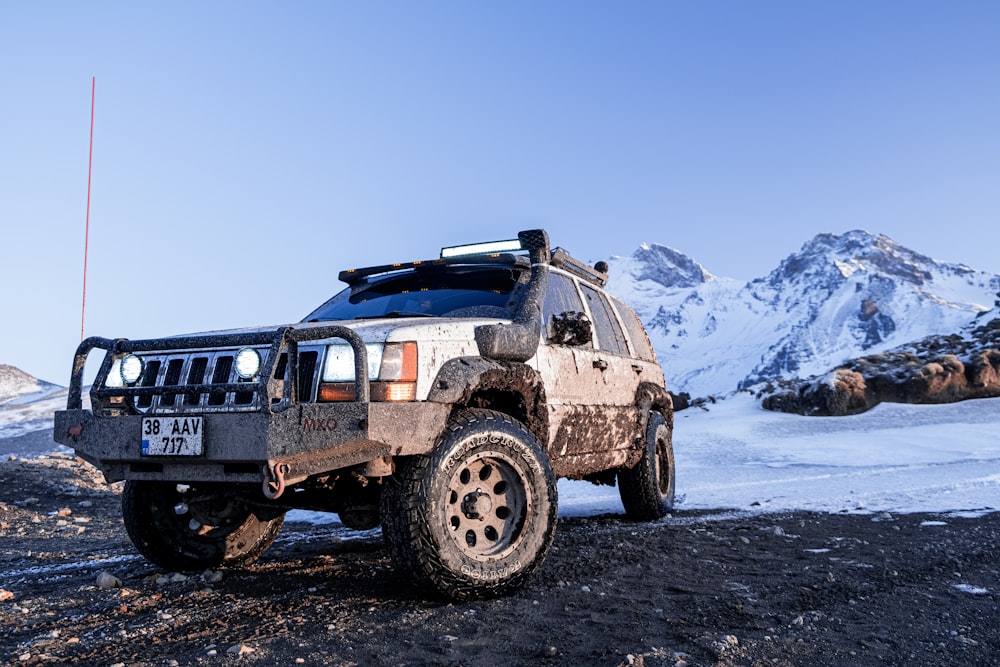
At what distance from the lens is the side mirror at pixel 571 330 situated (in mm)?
4586

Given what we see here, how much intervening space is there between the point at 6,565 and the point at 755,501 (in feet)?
20.5

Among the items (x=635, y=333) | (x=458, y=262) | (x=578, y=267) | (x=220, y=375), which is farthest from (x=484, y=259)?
(x=635, y=333)

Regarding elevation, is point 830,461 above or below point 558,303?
below

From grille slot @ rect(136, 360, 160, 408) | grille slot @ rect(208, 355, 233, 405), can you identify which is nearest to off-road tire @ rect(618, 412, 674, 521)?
grille slot @ rect(208, 355, 233, 405)

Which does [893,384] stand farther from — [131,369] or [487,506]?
[131,369]

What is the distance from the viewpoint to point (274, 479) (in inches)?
129

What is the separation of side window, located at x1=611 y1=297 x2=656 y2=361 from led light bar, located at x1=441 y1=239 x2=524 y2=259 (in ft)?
5.86

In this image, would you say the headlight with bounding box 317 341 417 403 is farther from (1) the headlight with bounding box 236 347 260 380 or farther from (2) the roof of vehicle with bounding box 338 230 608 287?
(2) the roof of vehicle with bounding box 338 230 608 287

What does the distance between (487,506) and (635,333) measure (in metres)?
3.63

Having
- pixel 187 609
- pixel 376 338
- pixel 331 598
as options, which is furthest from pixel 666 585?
pixel 187 609

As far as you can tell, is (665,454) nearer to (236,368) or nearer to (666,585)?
(666,585)

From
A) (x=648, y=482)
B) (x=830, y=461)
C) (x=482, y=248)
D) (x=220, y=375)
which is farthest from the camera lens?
(x=830, y=461)

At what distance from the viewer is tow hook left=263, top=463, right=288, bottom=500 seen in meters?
3.24

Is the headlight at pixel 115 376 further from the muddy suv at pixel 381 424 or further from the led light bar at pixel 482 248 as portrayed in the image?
the led light bar at pixel 482 248
